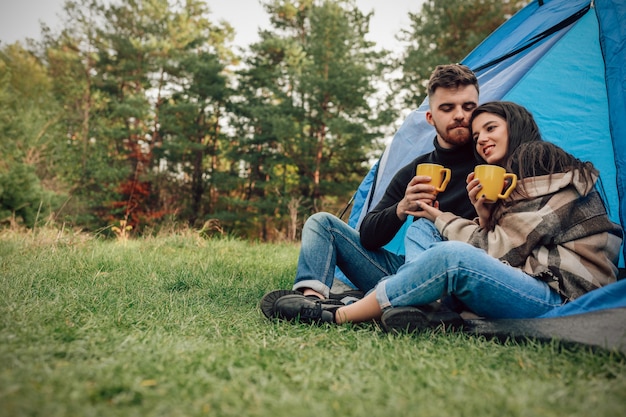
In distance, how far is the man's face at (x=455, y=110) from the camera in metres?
1.84

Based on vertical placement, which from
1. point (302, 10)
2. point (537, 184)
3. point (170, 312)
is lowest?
point (170, 312)

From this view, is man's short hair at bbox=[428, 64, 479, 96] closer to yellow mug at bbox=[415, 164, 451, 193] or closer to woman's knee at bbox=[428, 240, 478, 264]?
yellow mug at bbox=[415, 164, 451, 193]

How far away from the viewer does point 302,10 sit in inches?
493

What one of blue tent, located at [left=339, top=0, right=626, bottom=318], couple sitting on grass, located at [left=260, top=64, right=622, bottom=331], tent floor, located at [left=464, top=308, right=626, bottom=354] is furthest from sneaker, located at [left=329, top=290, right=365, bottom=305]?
blue tent, located at [left=339, top=0, right=626, bottom=318]

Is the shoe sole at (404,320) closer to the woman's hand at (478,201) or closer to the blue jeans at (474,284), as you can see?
the blue jeans at (474,284)

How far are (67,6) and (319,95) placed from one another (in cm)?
816

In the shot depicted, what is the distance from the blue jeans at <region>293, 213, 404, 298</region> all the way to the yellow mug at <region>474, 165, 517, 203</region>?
68 centimetres

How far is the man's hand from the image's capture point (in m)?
1.59

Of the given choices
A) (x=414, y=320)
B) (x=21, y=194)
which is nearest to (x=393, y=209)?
(x=414, y=320)

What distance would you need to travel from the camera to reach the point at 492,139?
157 cm

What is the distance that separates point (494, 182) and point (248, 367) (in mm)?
958

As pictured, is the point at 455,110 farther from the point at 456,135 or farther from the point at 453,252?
the point at 453,252

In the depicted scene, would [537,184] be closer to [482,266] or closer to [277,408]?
[482,266]

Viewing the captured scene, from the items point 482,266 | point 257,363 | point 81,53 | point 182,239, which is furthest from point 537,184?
point 81,53
